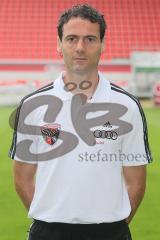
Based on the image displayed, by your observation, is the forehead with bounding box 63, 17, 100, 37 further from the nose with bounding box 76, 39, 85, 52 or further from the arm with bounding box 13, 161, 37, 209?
the arm with bounding box 13, 161, 37, 209

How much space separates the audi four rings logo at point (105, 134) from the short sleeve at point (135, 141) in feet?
0.24

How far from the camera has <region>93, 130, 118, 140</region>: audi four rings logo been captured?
2340mm

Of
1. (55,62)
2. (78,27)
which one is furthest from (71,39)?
(55,62)

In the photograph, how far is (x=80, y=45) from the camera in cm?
235

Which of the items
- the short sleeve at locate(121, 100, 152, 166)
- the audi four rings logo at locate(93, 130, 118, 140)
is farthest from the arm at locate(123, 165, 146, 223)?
the audi four rings logo at locate(93, 130, 118, 140)

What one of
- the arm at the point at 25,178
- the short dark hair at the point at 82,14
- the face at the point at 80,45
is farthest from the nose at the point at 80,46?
the arm at the point at 25,178

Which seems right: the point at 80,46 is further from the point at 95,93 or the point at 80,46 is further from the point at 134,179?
the point at 134,179

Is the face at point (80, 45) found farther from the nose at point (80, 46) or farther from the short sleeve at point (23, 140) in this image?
the short sleeve at point (23, 140)

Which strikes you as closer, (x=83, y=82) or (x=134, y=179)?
(x=83, y=82)

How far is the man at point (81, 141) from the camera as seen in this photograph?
231 centimetres

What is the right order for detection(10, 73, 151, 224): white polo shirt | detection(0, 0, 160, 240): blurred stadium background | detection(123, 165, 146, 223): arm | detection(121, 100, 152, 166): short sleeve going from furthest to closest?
detection(0, 0, 160, 240): blurred stadium background < detection(123, 165, 146, 223): arm < detection(121, 100, 152, 166): short sleeve < detection(10, 73, 151, 224): white polo shirt

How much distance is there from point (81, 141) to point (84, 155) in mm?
65

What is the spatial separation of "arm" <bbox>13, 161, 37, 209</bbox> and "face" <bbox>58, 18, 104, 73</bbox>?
54 centimetres

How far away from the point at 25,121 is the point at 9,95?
18.5 metres
